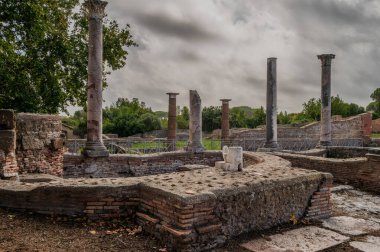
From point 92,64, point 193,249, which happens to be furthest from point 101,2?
point 193,249

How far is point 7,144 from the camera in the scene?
255 inches

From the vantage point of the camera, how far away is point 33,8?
1209 centimetres

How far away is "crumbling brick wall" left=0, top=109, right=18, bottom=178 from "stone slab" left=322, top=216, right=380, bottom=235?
18.6 ft

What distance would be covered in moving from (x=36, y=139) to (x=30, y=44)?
6914 millimetres

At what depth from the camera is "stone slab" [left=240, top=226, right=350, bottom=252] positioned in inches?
153

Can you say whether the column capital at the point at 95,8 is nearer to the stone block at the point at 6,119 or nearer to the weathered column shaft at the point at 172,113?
the stone block at the point at 6,119

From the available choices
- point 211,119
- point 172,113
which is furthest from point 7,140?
point 211,119

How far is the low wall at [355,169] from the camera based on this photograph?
7832 mm

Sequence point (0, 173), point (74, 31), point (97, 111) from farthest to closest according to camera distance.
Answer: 1. point (74, 31)
2. point (97, 111)
3. point (0, 173)

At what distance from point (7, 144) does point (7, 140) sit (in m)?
0.08

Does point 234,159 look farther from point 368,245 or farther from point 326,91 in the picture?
point 326,91

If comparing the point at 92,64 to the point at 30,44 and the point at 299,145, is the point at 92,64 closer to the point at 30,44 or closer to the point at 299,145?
the point at 30,44

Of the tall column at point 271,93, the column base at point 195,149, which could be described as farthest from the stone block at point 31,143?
the tall column at point 271,93

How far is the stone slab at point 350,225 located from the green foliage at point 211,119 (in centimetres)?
3711
